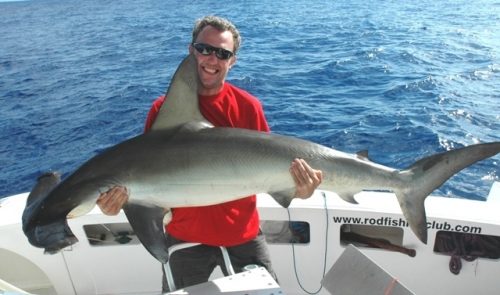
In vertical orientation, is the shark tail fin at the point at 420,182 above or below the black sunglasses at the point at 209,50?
below

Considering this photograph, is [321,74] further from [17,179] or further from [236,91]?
[236,91]

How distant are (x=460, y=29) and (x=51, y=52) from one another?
1599 cm

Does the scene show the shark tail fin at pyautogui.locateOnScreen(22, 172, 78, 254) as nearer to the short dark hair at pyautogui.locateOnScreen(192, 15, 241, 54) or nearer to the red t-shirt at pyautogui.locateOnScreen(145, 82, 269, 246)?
the red t-shirt at pyautogui.locateOnScreen(145, 82, 269, 246)

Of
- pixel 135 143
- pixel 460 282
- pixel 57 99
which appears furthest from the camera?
pixel 57 99

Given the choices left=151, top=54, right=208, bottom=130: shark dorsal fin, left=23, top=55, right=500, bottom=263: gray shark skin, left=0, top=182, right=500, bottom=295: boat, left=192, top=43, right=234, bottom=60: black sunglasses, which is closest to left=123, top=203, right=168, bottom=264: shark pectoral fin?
left=23, top=55, right=500, bottom=263: gray shark skin

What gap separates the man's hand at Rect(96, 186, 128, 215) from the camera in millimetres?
2244

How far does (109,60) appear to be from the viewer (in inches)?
652

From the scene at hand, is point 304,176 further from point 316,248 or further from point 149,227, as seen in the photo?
point 316,248

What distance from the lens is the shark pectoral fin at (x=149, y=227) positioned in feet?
7.50

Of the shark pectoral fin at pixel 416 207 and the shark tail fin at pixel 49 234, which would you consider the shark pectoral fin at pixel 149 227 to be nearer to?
the shark tail fin at pixel 49 234

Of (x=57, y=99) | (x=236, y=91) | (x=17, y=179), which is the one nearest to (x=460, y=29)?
(x=57, y=99)

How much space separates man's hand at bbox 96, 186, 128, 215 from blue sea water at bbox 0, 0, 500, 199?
4.53 m

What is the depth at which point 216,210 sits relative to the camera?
2666mm

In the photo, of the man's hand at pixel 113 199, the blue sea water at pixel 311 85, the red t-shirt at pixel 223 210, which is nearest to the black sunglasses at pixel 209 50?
the red t-shirt at pixel 223 210
